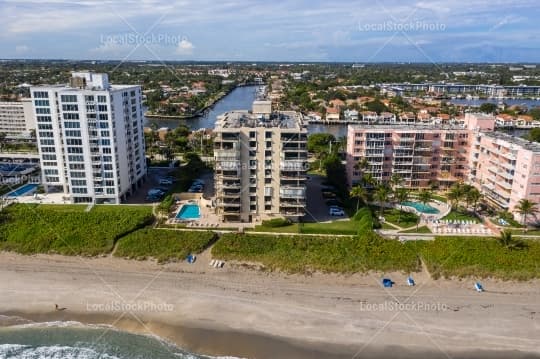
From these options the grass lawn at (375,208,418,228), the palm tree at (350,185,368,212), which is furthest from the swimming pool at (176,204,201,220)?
the grass lawn at (375,208,418,228)

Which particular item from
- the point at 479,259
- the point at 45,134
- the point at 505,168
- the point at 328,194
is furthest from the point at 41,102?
the point at 505,168

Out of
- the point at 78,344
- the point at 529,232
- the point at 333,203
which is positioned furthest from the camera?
the point at 333,203

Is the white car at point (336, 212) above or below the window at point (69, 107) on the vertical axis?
below

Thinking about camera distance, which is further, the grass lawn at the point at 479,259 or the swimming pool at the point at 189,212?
the swimming pool at the point at 189,212

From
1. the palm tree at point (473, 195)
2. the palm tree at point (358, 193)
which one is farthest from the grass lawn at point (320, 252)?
the palm tree at point (473, 195)

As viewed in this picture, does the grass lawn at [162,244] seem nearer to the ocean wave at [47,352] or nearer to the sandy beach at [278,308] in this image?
the sandy beach at [278,308]

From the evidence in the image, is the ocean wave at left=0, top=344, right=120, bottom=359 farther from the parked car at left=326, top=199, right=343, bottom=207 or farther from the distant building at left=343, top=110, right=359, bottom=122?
the distant building at left=343, top=110, right=359, bottom=122

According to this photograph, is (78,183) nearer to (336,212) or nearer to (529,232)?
(336,212)
